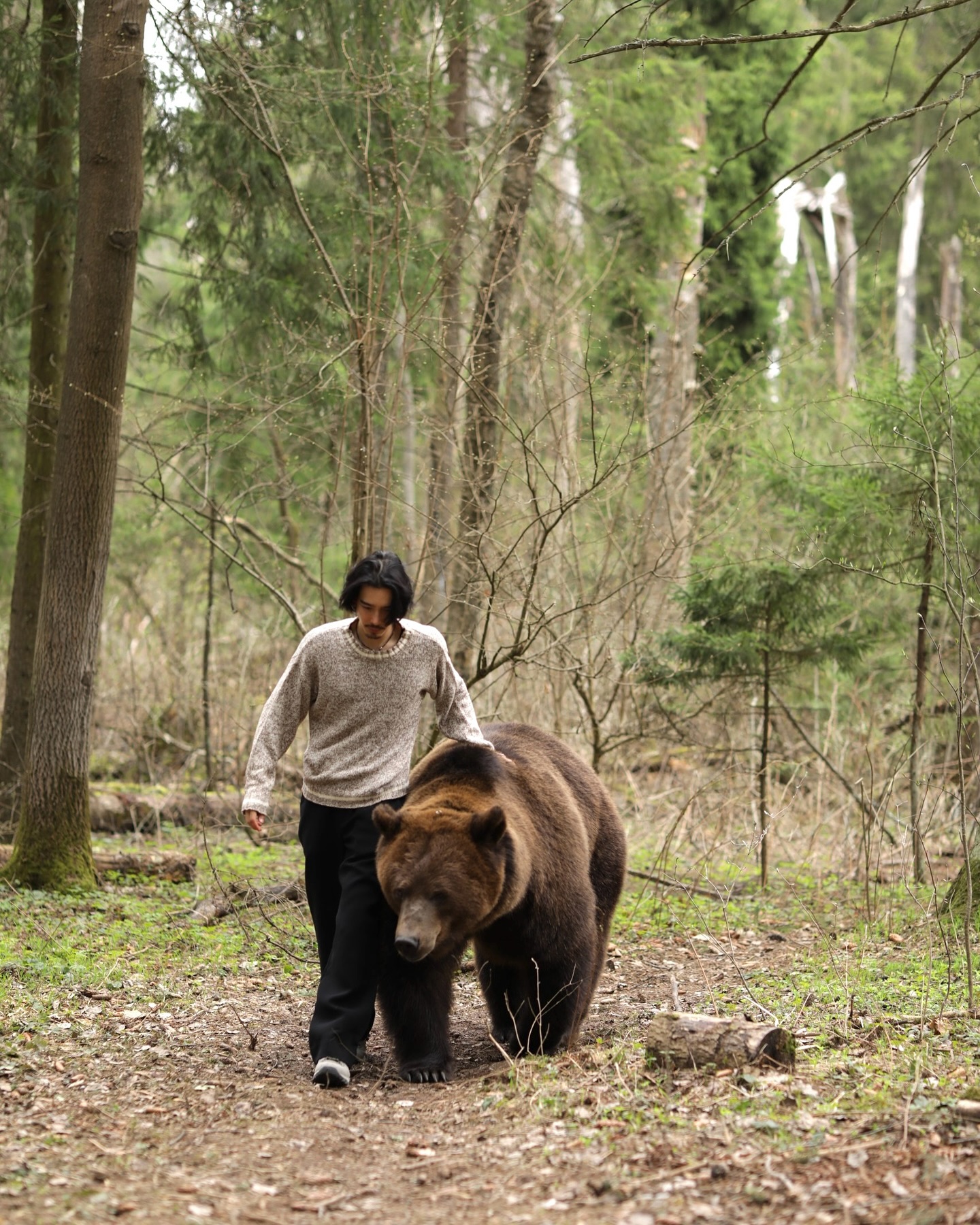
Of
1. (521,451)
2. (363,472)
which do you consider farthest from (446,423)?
(363,472)

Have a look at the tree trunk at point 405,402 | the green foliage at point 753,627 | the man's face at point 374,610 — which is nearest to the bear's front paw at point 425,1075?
the man's face at point 374,610

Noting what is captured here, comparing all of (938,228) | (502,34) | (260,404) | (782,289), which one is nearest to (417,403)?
(260,404)

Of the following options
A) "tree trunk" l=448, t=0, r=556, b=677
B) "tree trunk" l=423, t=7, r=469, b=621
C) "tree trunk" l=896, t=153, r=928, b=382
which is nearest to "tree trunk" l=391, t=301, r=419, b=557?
"tree trunk" l=423, t=7, r=469, b=621

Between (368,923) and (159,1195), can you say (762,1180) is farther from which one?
(368,923)

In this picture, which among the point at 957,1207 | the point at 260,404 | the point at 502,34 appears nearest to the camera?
the point at 957,1207

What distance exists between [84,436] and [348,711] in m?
4.43

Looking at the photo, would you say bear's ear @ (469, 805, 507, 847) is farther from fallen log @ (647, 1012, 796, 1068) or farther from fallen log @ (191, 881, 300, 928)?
fallen log @ (191, 881, 300, 928)

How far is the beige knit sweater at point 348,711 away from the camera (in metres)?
Answer: 5.68

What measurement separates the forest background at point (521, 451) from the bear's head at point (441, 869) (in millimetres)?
2153

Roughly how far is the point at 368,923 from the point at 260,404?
5.18m

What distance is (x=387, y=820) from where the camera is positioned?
535cm

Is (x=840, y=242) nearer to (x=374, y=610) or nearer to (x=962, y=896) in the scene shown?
(x=962, y=896)

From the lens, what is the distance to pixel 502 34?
1416cm

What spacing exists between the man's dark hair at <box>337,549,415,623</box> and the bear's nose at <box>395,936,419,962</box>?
4.37ft
